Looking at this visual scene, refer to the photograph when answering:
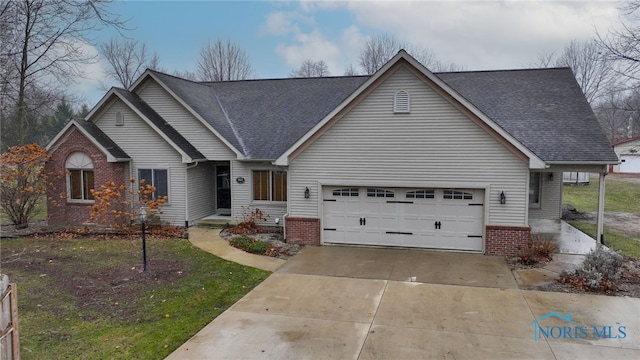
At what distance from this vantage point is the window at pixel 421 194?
1350cm

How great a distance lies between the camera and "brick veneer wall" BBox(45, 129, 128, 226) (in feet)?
53.3

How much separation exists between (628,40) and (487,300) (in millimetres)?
16288

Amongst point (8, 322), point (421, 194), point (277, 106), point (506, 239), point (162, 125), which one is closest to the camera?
point (8, 322)

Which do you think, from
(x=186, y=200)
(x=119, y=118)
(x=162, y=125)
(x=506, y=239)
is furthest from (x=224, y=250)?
(x=506, y=239)

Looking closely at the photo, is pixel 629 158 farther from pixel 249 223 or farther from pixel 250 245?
pixel 250 245

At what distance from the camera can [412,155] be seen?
1334cm

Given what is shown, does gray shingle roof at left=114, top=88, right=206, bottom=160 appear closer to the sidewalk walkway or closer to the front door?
the front door

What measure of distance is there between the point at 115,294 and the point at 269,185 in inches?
322

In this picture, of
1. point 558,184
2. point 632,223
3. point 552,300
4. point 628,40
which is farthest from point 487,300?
point 628,40

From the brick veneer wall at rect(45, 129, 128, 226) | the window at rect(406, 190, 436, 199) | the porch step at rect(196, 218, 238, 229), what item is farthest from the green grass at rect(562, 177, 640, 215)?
the brick veneer wall at rect(45, 129, 128, 226)

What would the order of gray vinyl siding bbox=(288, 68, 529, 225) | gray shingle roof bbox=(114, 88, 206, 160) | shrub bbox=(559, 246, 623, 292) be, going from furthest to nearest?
gray shingle roof bbox=(114, 88, 206, 160) → gray vinyl siding bbox=(288, 68, 529, 225) → shrub bbox=(559, 246, 623, 292)

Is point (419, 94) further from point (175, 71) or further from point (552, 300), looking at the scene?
point (175, 71)

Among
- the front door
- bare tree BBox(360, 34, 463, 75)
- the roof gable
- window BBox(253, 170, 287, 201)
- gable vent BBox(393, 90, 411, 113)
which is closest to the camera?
gable vent BBox(393, 90, 411, 113)

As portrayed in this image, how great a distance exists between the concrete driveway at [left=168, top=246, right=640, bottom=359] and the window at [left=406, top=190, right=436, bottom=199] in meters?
2.93
